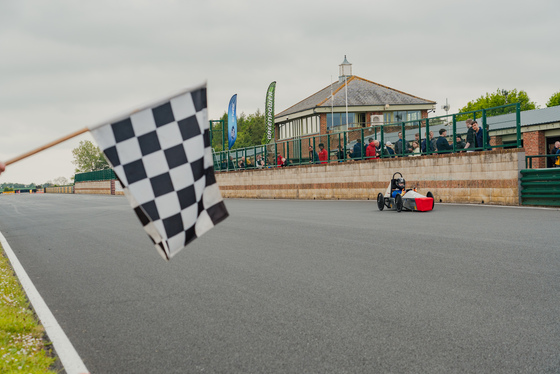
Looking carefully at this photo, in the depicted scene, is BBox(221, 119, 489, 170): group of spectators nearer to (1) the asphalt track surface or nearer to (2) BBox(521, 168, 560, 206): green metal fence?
(2) BBox(521, 168, 560, 206): green metal fence

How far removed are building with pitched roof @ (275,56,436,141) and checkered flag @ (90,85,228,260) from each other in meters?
51.5

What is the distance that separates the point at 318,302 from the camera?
5203mm

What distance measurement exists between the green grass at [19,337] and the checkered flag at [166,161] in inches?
56.4

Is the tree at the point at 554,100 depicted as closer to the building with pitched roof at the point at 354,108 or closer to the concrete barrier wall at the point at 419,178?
the building with pitched roof at the point at 354,108

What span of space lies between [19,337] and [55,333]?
0.28 meters

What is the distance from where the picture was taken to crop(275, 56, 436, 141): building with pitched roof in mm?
56344

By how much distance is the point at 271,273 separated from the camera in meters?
6.77

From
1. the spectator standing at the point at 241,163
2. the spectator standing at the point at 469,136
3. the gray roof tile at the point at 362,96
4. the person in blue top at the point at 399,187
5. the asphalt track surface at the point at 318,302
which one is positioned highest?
the gray roof tile at the point at 362,96

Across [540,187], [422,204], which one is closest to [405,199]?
[422,204]

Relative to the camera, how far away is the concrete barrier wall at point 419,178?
17.0 meters

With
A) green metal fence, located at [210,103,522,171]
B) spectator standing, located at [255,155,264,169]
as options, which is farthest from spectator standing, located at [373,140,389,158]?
spectator standing, located at [255,155,264,169]

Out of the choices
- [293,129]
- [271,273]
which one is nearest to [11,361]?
[271,273]

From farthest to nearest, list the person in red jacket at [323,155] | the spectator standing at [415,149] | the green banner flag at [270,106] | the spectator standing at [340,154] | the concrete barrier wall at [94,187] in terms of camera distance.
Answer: the concrete barrier wall at [94,187] → the green banner flag at [270,106] → the person in red jacket at [323,155] → the spectator standing at [340,154] → the spectator standing at [415,149]

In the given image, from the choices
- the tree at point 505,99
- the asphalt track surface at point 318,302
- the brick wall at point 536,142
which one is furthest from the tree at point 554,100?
the asphalt track surface at point 318,302
